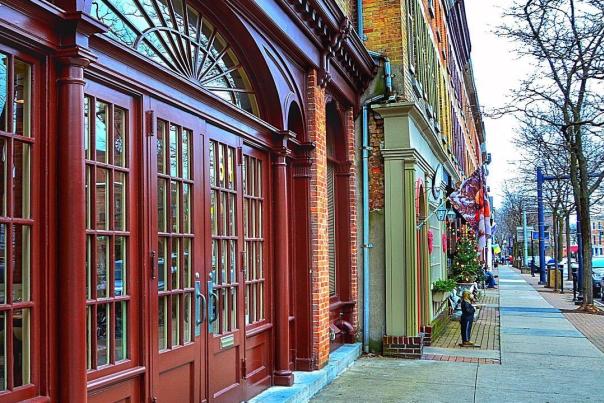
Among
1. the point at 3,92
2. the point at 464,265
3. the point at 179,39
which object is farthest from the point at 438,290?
the point at 3,92

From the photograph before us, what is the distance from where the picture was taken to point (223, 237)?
231 inches

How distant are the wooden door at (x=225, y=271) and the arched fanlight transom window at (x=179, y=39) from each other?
605 mm

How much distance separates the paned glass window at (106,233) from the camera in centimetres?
388

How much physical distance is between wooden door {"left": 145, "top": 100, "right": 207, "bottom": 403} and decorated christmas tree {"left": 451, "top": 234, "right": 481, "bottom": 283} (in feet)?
38.6

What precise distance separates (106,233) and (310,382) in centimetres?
387

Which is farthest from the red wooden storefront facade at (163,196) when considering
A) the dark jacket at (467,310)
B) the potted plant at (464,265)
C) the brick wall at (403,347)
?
the potted plant at (464,265)

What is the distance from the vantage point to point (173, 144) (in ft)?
16.4

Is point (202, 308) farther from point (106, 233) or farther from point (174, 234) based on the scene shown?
point (106, 233)

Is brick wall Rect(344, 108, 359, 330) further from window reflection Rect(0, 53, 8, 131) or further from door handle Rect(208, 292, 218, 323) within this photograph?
window reflection Rect(0, 53, 8, 131)

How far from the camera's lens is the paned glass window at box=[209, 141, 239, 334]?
18.6ft

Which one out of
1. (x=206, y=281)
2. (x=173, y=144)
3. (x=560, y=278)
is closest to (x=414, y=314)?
(x=206, y=281)

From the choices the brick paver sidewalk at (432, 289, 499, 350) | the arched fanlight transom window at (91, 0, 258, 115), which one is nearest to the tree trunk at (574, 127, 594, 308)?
the brick paver sidewalk at (432, 289, 499, 350)

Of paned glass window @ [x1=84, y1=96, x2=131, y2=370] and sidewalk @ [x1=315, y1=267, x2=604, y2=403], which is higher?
paned glass window @ [x1=84, y1=96, x2=131, y2=370]

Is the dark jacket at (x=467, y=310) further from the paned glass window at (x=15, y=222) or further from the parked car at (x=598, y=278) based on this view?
the parked car at (x=598, y=278)
